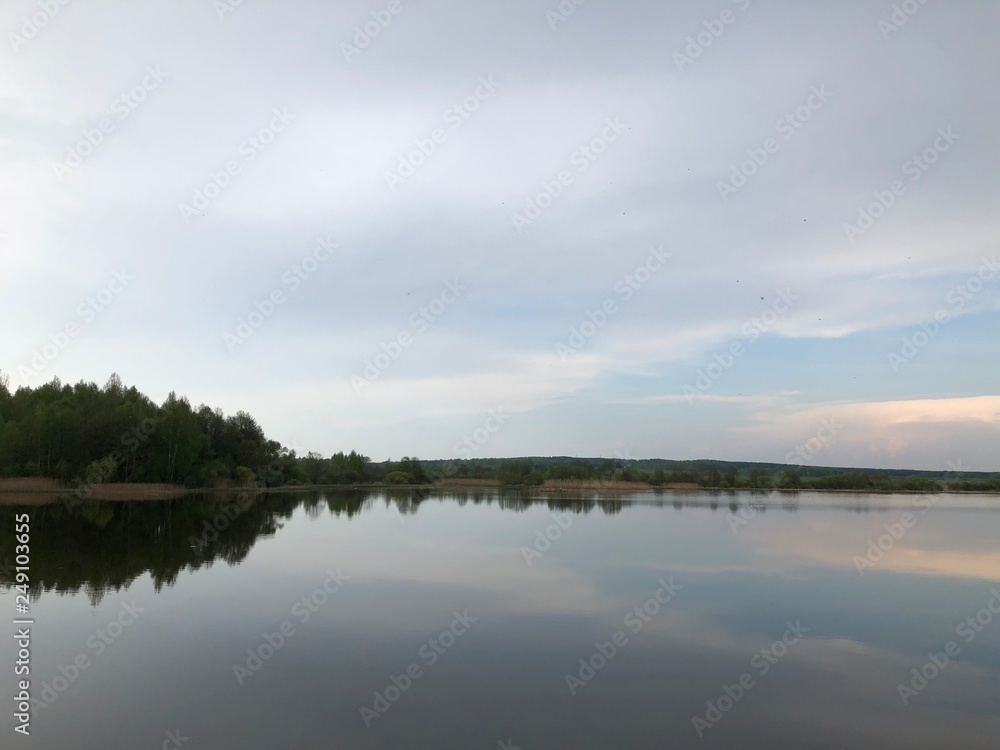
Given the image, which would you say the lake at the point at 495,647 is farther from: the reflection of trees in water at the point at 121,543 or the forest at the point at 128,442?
the forest at the point at 128,442

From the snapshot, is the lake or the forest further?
the forest

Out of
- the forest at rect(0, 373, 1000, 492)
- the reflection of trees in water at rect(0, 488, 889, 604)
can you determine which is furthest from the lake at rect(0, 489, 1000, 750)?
the forest at rect(0, 373, 1000, 492)

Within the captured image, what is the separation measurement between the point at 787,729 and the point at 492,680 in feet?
12.3

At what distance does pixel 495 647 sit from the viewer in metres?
11.0

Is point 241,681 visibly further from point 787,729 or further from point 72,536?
point 72,536

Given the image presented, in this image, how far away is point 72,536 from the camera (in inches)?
901

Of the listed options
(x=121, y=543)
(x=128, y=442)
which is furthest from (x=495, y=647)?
(x=128, y=442)

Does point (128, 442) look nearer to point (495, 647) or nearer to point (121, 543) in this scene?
point (121, 543)

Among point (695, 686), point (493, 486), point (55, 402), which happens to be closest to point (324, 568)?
point (695, 686)

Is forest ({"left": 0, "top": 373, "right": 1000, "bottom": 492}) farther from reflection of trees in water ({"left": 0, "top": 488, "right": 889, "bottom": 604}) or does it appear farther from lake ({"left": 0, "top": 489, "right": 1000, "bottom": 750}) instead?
lake ({"left": 0, "top": 489, "right": 1000, "bottom": 750})

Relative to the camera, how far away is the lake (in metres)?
7.66

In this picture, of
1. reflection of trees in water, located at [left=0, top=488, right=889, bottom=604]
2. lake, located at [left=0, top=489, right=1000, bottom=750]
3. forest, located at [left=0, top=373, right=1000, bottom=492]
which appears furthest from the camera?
forest, located at [left=0, top=373, right=1000, bottom=492]

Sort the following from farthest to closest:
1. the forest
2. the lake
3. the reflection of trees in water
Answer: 1. the forest
2. the reflection of trees in water
3. the lake

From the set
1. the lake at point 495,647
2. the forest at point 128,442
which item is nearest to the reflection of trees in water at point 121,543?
the lake at point 495,647
